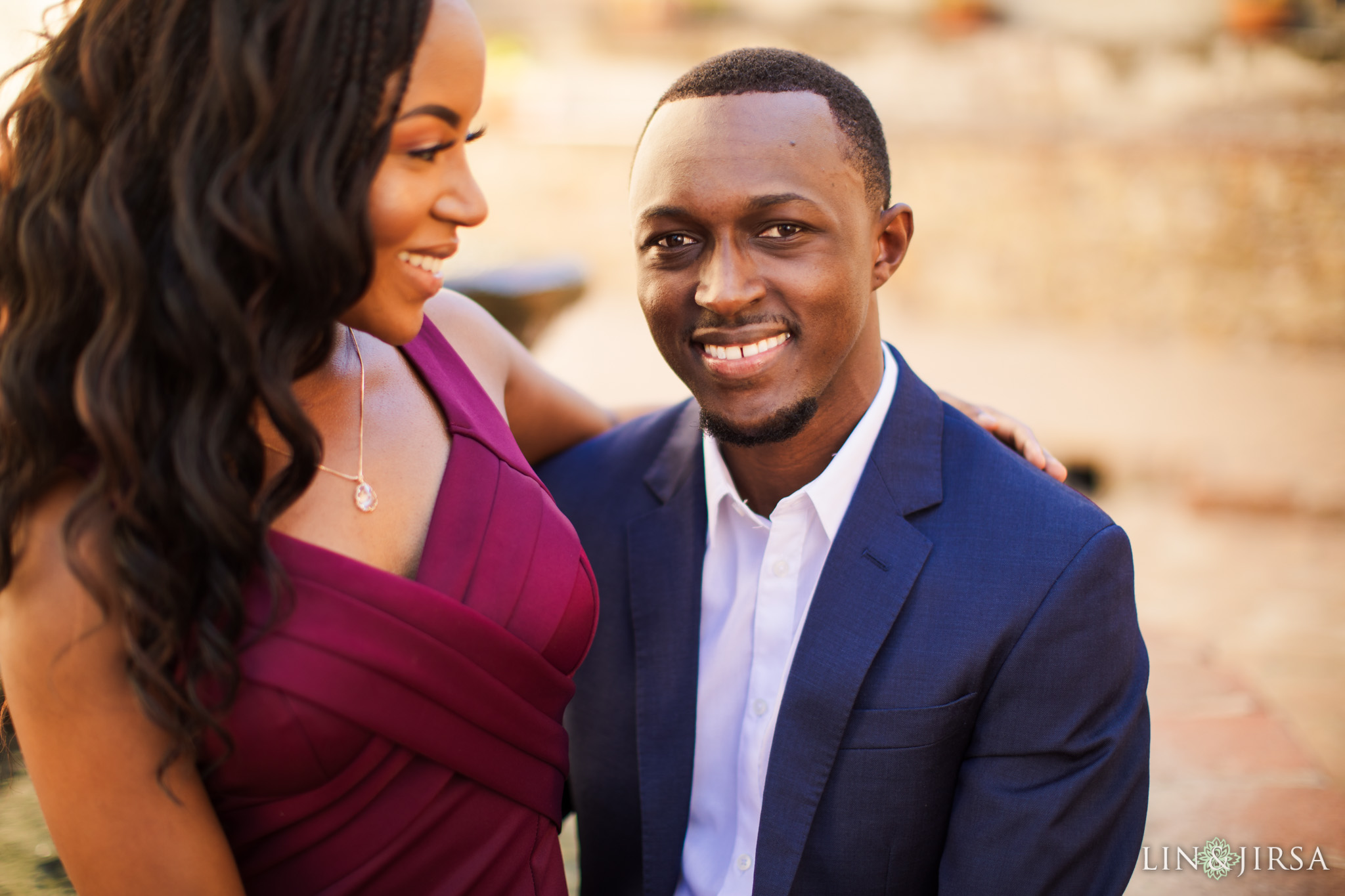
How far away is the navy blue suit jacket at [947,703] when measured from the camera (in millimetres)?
1775

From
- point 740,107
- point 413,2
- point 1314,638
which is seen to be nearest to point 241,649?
point 413,2

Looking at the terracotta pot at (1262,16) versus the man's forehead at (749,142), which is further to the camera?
the terracotta pot at (1262,16)

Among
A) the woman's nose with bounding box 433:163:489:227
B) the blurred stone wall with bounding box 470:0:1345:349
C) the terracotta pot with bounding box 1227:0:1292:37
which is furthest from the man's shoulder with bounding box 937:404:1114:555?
the terracotta pot with bounding box 1227:0:1292:37

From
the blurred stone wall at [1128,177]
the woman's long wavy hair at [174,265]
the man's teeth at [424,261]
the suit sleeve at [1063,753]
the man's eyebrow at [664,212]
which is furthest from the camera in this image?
the blurred stone wall at [1128,177]

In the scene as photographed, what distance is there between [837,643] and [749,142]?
3.12ft

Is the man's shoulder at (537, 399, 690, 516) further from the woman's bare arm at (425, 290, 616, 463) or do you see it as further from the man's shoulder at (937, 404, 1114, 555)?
the man's shoulder at (937, 404, 1114, 555)

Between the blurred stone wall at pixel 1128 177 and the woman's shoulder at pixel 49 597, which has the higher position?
the blurred stone wall at pixel 1128 177

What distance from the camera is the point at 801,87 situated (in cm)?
191

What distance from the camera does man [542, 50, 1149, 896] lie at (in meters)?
1.79

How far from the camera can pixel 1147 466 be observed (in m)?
7.45

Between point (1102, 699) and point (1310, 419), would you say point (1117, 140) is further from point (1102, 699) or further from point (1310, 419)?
point (1102, 699)

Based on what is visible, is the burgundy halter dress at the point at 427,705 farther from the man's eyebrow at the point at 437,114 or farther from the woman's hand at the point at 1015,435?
the woman's hand at the point at 1015,435

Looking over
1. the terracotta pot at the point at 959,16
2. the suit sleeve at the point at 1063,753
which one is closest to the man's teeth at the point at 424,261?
the suit sleeve at the point at 1063,753

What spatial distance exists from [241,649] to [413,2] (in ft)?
3.07
